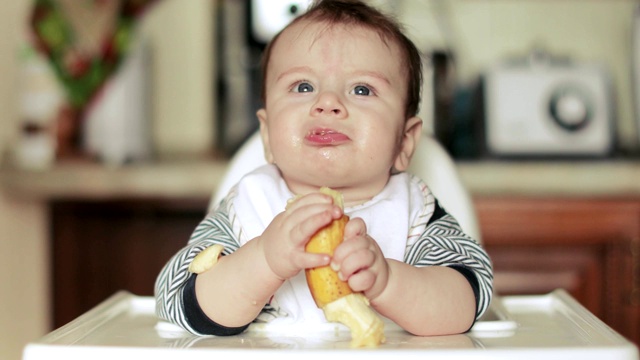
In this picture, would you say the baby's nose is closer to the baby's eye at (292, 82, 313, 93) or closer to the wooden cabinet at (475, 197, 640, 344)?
the baby's eye at (292, 82, 313, 93)

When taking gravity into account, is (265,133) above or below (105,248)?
above

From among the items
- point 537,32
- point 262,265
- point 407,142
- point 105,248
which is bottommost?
point 105,248

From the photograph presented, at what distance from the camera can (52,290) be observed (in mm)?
1748

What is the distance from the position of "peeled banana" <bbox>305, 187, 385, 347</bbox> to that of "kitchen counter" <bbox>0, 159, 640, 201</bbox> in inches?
34.1

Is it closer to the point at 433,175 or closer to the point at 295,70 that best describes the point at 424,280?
the point at 295,70

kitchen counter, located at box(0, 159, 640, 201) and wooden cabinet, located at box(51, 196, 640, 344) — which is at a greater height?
kitchen counter, located at box(0, 159, 640, 201)

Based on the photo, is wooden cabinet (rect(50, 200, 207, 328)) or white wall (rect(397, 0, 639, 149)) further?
white wall (rect(397, 0, 639, 149))

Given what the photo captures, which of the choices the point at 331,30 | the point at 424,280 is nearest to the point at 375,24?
the point at 331,30

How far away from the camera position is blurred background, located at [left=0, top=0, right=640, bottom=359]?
154 cm

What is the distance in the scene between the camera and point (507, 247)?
1.59 m

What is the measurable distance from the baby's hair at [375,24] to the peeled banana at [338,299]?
0.27 m

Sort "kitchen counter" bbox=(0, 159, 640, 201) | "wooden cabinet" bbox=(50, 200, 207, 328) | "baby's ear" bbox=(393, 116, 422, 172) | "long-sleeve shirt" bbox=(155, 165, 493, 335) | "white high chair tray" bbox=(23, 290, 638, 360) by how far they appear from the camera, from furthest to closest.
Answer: "wooden cabinet" bbox=(50, 200, 207, 328)
"kitchen counter" bbox=(0, 159, 640, 201)
"baby's ear" bbox=(393, 116, 422, 172)
"long-sleeve shirt" bbox=(155, 165, 493, 335)
"white high chair tray" bbox=(23, 290, 638, 360)

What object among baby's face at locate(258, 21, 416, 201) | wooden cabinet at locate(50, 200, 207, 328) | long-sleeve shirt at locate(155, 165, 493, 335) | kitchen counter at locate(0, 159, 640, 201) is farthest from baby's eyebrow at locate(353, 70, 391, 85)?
wooden cabinet at locate(50, 200, 207, 328)

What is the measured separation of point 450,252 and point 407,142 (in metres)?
0.17
